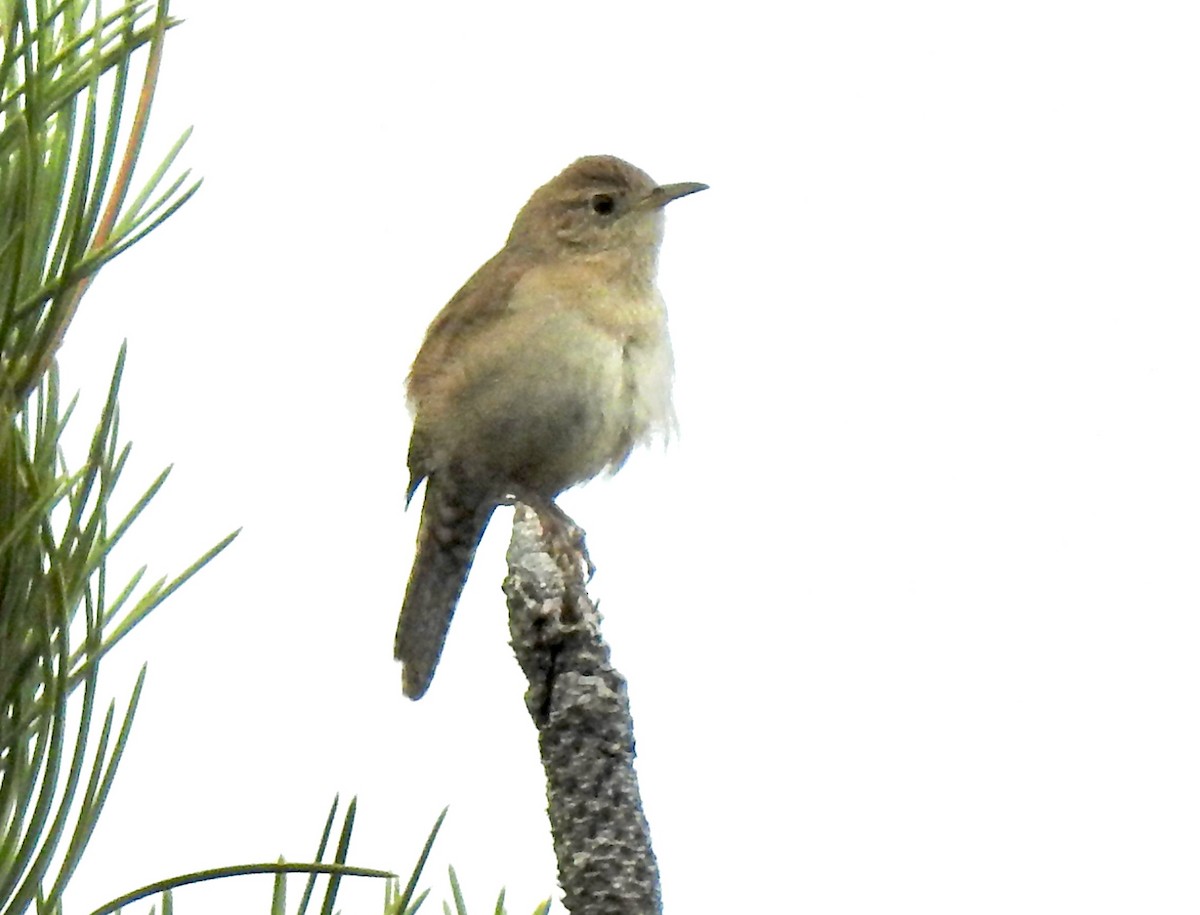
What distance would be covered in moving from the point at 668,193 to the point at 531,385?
108 centimetres

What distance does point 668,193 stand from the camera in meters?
5.03

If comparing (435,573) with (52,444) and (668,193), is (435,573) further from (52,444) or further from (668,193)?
(52,444)

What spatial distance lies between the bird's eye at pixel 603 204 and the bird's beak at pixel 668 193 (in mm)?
95

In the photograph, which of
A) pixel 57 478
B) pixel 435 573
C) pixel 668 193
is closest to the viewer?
pixel 57 478

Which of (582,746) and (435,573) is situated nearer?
(582,746)

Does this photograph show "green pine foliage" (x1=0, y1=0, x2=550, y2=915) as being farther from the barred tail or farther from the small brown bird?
the barred tail

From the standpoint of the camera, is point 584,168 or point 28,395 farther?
point 584,168

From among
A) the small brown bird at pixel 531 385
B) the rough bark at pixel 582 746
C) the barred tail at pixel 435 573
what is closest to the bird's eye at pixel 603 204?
the small brown bird at pixel 531 385

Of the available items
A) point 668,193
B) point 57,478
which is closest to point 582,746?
point 57,478

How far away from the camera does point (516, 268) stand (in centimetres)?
472

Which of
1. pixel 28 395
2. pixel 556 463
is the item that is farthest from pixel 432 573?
pixel 28 395

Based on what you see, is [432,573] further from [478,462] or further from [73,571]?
[73,571]

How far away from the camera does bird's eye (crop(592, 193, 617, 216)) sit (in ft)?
16.5

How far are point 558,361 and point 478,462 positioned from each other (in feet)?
1.33
